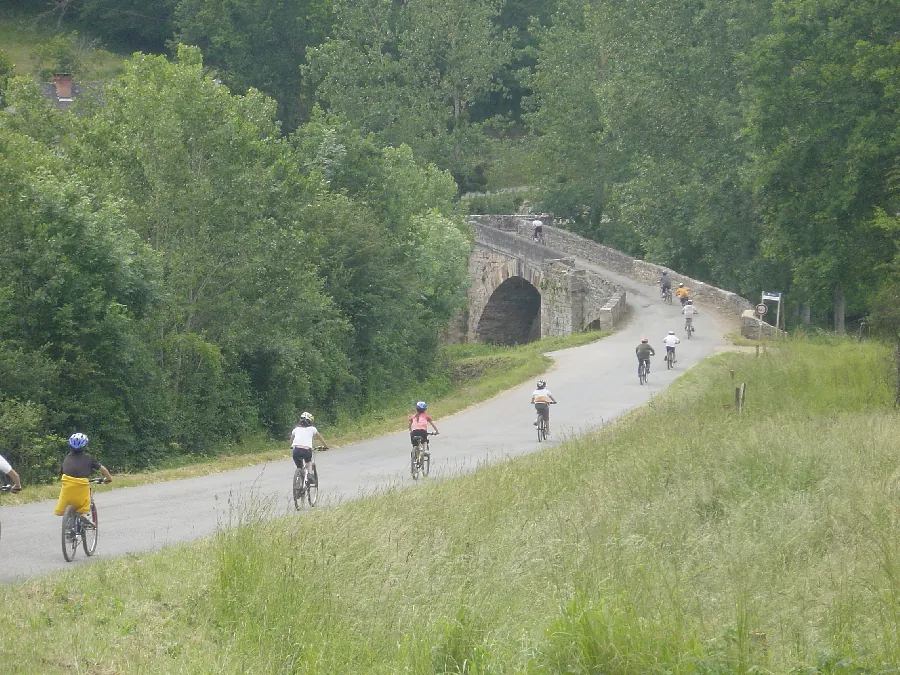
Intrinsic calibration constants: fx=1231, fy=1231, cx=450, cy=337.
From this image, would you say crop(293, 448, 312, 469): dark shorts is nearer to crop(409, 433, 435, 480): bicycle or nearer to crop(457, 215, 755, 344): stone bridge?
crop(409, 433, 435, 480): bicycle

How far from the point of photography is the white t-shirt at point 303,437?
51.5 feet

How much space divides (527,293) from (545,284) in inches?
281

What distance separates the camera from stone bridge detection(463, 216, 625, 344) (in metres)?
49.1

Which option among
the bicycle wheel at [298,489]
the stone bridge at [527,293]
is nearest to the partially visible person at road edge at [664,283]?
the stone bridge at [527,293]

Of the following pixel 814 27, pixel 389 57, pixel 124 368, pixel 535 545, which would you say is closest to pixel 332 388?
pixel 124 368

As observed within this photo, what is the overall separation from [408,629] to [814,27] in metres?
27.9

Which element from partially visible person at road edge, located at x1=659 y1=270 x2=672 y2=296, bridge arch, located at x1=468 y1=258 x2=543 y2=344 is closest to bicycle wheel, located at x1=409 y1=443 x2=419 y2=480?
partially visible person at road edge, located at x1=659 y1=270 x2=672 y2=296

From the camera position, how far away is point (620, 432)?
63.4 feet

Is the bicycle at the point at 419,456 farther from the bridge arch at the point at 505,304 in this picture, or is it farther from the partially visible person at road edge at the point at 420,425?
the bridge arch at the point at 505,304

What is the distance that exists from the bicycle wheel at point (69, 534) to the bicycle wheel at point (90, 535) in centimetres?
10

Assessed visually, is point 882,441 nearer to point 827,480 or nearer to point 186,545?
point 827,480

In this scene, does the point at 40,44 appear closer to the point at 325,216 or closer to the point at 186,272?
the point at 325,216

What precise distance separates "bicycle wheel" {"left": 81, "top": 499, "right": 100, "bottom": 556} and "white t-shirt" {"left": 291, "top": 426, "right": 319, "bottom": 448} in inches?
138

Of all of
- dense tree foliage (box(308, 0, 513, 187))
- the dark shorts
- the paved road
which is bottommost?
the paved road
